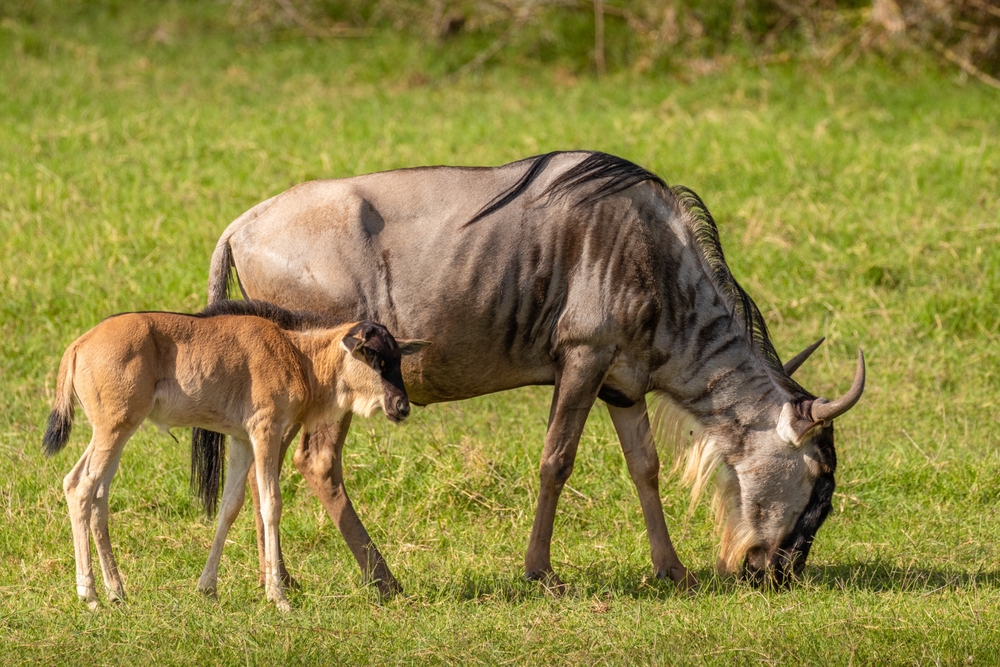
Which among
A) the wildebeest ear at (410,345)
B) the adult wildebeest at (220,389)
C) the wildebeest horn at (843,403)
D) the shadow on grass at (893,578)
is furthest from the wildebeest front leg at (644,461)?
the adult wildebeest at (220,389)

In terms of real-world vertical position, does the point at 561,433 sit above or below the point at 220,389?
below

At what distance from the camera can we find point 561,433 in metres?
6.03

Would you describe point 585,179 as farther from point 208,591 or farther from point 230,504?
point 208,591

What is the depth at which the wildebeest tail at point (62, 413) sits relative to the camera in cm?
505

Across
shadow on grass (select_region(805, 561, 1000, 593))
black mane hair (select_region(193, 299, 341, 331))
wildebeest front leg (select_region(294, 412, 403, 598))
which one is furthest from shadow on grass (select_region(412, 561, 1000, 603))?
black mane hair (select_region(193, 299, 341, 331))

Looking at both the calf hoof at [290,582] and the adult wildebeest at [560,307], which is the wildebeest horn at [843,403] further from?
the calf hoof at [290,582]

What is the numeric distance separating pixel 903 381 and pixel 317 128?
6.26 metres

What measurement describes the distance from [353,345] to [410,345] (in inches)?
13.1

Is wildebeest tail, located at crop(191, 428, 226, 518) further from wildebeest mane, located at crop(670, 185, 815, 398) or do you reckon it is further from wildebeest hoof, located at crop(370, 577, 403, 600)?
wildebeest mane, located at crop(670, 185, 815, 398)

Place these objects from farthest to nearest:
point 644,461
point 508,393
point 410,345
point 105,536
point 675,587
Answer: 1. point 508,393
2. point 644,461
3. point 675,587
4. point 410,345
5. point 105,536

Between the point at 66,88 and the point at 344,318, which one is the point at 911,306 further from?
the point at 66,88

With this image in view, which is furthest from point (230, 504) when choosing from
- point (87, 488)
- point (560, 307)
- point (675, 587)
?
point (675, 587)

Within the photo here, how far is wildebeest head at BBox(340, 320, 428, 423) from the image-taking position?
5.31 metres

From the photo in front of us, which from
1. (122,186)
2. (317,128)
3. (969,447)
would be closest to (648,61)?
(317,128)
